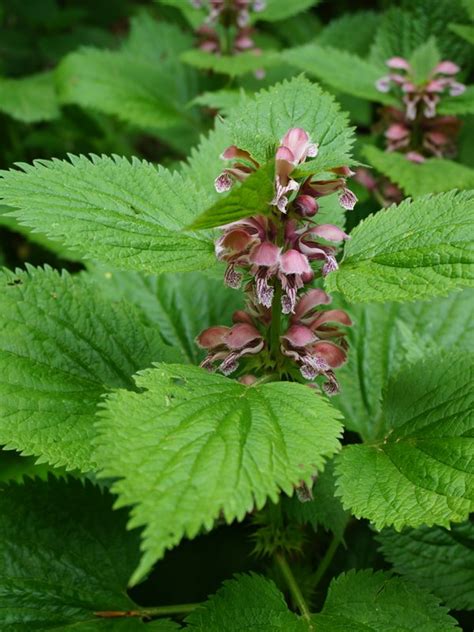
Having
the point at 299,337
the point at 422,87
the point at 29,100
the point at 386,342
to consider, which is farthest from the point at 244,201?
the point at 29,100

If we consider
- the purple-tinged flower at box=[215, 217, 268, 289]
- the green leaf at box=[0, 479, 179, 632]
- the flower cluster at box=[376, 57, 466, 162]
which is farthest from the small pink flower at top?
the green leaf at box=[0, 479, 179, 632]

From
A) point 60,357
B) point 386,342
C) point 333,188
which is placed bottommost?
point 386,342

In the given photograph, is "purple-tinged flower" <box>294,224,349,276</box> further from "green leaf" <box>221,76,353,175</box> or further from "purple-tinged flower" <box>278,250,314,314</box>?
"green leaf" <box>221,76,353,175</box>

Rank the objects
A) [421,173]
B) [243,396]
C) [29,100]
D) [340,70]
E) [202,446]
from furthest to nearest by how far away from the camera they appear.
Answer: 1. [29,100]
2. [340,70]
3. [421,173]
4. [243,396]
5. [202,446]

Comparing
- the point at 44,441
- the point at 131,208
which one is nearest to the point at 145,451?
the point at 44,441

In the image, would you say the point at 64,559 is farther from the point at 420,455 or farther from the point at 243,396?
the point at 420,455

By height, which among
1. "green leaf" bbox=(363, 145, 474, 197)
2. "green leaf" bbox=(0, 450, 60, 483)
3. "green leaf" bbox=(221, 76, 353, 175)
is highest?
"green leaf" bbox=(221, 76, 353, 175)

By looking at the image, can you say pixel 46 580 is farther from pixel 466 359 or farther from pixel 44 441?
pixel 466 359

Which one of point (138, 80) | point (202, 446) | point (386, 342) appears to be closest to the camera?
point (202, 446)

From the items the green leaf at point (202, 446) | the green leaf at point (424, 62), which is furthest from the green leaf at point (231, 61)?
the green leaf at point (202, 446)
